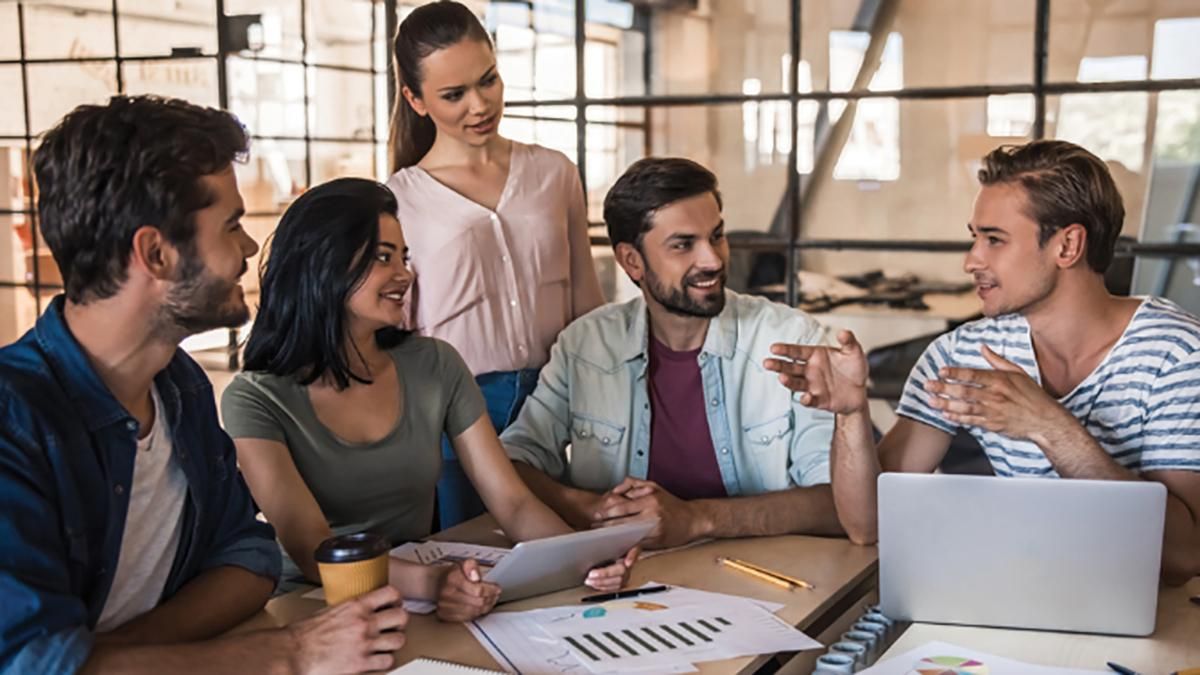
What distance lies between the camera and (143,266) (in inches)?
58.7

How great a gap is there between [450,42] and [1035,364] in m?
1.32

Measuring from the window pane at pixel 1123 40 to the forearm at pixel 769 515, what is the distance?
65.6 inches

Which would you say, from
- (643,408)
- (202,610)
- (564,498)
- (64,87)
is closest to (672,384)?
(643,408)

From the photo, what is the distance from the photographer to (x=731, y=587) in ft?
6.07

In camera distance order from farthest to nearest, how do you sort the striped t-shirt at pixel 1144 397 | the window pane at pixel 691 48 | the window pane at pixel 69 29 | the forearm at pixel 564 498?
the window pane at pixel 69 29, the window pane at pixel 691 48, the forearm at pixel 564 498, the striped t-shirt at pixel 1144 397

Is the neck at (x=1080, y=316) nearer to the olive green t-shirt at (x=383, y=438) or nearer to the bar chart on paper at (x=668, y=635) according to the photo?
the bar chart on paper at (x=668, y=635)

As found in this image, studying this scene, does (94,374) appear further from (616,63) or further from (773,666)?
(616,63)

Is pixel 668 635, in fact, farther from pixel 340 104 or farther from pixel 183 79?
pixel 183 79

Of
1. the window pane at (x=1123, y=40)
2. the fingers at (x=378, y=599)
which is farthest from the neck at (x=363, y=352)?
the window pane at (x=1123, y=40)

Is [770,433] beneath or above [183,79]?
beneath

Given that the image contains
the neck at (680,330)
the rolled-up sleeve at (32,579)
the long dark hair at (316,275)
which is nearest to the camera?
the rolled-up sleeve at (32,579)

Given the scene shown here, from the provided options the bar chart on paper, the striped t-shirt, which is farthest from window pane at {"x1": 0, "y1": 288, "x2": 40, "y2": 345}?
the striped t-shirt

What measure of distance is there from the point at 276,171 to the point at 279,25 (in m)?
0.58

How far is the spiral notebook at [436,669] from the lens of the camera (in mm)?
1505
